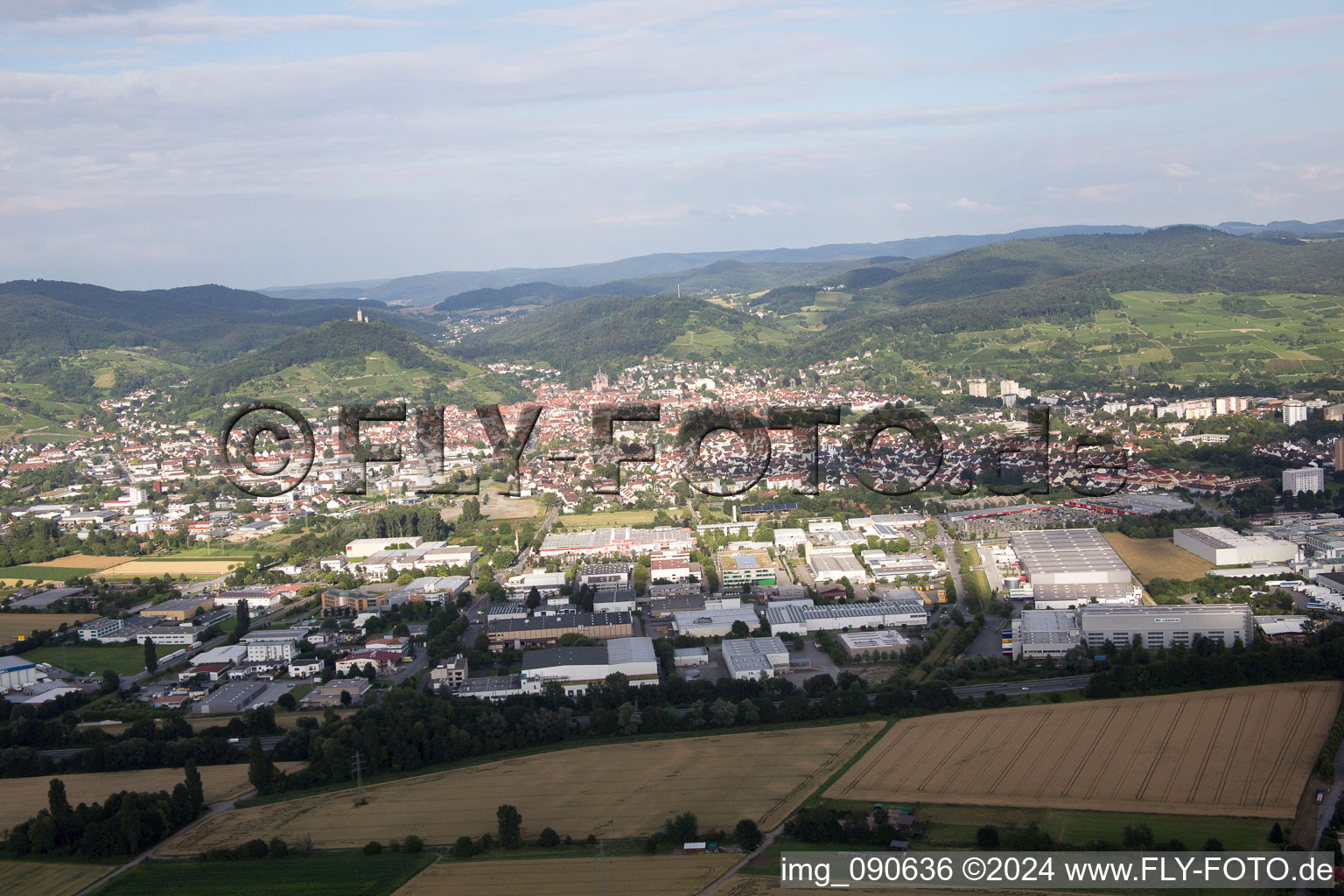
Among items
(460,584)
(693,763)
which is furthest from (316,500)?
(693,763)

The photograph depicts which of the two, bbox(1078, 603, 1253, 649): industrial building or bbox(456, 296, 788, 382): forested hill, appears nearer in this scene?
bbox(1078, 603, 1253, 649): industrial building

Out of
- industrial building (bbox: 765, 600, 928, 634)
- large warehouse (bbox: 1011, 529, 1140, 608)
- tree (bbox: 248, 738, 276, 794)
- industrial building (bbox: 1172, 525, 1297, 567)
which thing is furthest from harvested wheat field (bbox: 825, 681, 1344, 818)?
industrial building (bbox: 1172, 525, 1297, 567)

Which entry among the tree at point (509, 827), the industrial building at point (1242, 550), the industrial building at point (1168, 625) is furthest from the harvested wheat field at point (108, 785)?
the industrial building at point (1242, 550)

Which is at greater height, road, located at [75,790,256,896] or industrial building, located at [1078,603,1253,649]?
industrial building, located at [1078,603,1253,649]

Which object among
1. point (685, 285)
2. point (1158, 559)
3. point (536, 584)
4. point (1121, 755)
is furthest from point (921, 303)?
point (1121, 755)

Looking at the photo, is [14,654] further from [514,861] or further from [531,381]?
[531,381]

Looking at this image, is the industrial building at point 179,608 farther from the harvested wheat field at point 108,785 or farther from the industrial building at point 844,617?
the industrial building at point 844,617

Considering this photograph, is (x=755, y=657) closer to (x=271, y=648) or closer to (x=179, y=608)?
(x=271, y=648)

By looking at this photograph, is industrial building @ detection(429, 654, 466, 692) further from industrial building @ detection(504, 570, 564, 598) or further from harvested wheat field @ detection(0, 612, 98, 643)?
harvested wheat field @ detection(0, 612, 98, 643)
